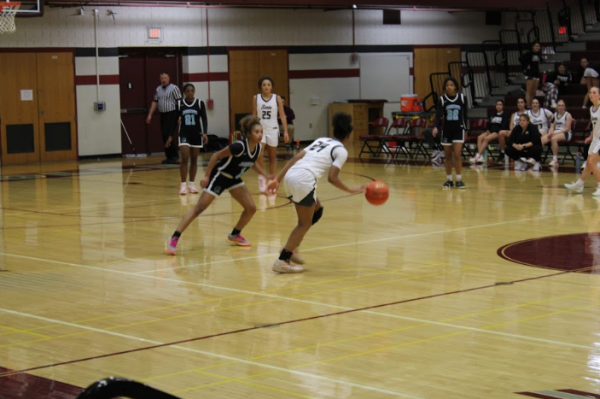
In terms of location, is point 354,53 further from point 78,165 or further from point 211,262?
point 211,262

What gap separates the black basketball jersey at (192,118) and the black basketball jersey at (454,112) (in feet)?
13.3

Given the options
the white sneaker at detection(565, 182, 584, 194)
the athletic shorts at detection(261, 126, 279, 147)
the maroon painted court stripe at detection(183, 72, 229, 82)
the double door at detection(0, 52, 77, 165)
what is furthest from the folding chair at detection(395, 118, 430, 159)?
the double door at detection(0, 52, 77, 165)

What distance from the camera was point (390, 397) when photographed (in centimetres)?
559

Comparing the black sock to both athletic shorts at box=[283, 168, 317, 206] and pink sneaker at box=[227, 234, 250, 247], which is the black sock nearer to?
athletic shorts at box=[283, 168, 317, 206]

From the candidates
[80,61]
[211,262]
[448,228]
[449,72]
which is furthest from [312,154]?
[449,72]

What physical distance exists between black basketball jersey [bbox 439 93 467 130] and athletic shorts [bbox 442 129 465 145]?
52mm

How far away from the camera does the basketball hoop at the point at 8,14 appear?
744 inches

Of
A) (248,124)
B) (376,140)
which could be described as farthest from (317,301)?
(376,140)

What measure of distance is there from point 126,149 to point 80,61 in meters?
2.68

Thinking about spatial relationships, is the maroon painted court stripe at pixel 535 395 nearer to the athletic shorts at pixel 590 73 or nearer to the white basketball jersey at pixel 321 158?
the white basketball jersey at pixel 321 158

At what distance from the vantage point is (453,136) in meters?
16.4

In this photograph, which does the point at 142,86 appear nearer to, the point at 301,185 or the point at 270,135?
the point at 270,135

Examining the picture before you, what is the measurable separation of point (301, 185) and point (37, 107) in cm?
1612

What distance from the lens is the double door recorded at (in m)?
23.2
